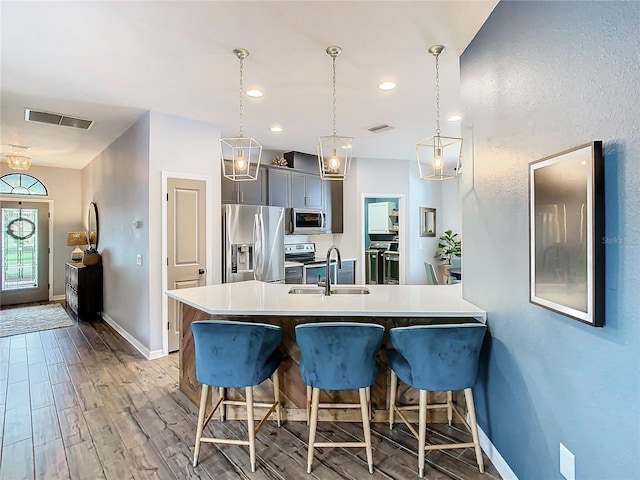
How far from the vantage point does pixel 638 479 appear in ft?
3.61

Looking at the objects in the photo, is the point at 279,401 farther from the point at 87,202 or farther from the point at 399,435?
the point at 87,202

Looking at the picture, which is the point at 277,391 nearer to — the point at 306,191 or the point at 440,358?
the point at 440,358

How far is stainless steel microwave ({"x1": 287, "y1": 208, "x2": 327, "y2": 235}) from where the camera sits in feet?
18.0

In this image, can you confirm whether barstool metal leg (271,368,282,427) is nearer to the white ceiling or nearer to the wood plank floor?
the wood plank floor

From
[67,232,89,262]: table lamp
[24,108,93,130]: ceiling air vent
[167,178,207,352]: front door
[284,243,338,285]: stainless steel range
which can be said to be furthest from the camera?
[67,232,89,262]: table lamp

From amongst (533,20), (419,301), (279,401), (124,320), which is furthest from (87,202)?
(533,20)

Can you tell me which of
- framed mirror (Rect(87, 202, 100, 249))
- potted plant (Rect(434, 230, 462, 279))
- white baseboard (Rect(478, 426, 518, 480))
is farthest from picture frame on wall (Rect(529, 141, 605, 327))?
framed mirror (Rect(87, 202, 100, 249))

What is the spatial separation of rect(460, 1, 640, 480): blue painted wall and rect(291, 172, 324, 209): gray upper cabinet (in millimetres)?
3395

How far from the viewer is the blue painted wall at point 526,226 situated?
1.13 m

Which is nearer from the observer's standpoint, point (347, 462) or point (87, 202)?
point (347, 462)

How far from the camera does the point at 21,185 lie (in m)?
6.50

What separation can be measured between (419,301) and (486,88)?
1424 mm

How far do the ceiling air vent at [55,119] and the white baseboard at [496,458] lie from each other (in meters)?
4.87

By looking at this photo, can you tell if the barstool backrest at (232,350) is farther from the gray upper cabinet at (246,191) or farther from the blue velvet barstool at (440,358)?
the gray upper cabinet at (246,191)
